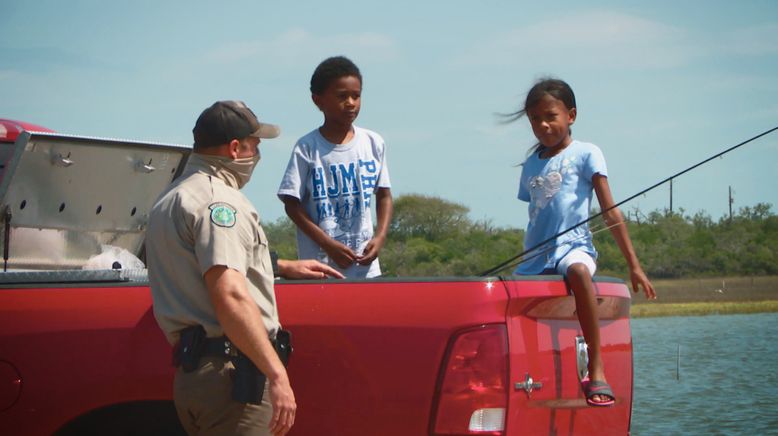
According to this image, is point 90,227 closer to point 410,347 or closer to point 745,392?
point 410,347

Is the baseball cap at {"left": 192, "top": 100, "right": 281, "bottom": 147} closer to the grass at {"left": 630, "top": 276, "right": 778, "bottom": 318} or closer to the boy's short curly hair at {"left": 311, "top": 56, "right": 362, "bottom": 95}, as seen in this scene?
the boy's short curly hair at {"left": 311, "top": 56, "right": 362, "bottom": 95}

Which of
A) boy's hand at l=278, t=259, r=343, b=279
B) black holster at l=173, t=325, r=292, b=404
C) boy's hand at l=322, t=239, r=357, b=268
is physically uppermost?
boy's hand at l=322, t=239, r=357, b=268

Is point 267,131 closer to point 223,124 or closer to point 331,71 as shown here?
point 223,124

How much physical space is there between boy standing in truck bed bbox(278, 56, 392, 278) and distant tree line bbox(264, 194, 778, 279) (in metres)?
16.4

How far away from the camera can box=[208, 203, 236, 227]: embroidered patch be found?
3580 mm

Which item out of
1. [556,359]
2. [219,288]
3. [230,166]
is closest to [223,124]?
[230,166]

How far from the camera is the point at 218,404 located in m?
3.60

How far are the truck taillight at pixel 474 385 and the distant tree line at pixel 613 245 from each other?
18139 mm

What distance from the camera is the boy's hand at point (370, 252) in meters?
5.38

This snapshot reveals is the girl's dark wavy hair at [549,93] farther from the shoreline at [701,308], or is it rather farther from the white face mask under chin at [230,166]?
the shoreline at [701,308]

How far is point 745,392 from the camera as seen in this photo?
15023mm

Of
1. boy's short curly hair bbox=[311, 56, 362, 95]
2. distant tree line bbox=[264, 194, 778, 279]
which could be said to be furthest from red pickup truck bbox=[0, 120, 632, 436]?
distant tree line bbox=[264, 194, 778, 279]

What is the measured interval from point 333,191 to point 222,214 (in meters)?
1.87

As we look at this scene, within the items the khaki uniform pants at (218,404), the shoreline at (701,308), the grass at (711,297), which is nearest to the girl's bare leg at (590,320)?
the khaki uniform pants at (218,404)
